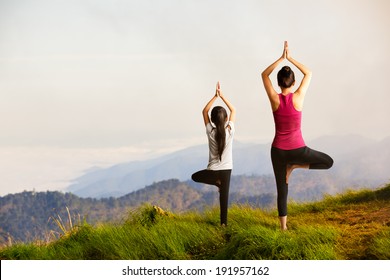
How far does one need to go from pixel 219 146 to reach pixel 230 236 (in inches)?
57.9

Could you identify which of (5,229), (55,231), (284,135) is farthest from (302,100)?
(5,229)

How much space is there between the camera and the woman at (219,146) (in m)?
8.22

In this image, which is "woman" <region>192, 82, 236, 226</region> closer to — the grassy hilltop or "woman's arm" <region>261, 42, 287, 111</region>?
"woman's arm" <region>261, 42, 287, 111</region>

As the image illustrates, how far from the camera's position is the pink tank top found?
7.77 meters

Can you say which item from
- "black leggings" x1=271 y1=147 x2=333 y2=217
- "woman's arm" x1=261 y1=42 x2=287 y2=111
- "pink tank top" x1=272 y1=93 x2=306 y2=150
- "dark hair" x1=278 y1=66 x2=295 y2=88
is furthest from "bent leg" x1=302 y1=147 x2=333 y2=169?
"dark hair" x1=278 y1=66 x2=295 y2=88

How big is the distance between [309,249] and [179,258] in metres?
1.93

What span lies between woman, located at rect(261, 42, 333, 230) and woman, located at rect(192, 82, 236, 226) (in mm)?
695

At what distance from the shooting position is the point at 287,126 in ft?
25.7

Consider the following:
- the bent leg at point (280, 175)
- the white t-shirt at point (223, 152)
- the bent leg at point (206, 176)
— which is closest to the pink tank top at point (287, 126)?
the bent leg at point (280, 175)

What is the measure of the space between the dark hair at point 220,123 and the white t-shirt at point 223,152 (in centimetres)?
6

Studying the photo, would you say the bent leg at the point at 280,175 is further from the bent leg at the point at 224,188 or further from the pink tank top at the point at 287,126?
the bent leg at the point at 224,188

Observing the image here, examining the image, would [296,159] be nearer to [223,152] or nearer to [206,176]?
[223,152]

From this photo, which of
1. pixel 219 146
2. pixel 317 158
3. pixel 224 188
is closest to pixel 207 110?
pixel 219 146
